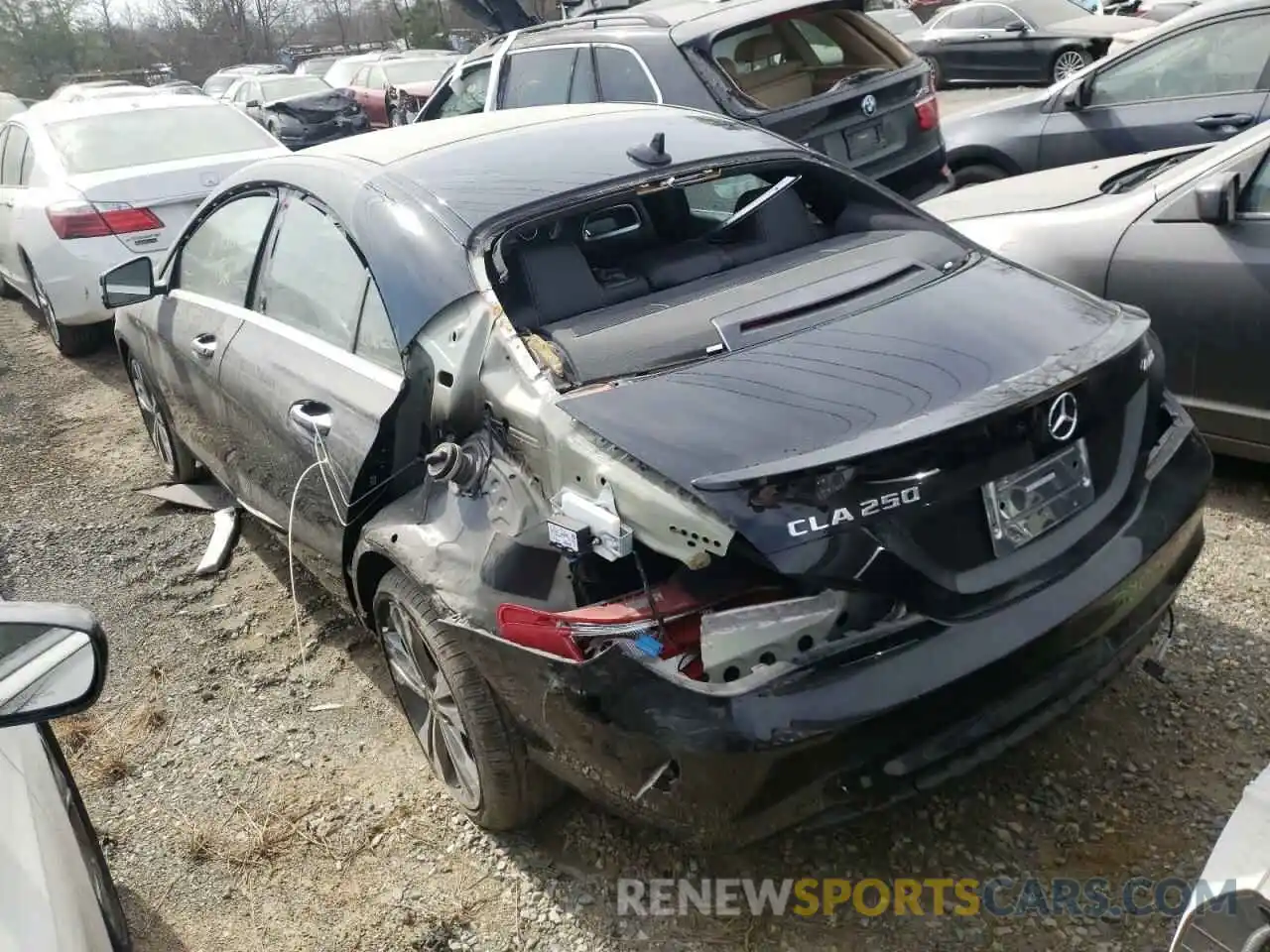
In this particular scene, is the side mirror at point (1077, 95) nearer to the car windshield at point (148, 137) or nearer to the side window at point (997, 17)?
the car windshield at point (148, 137)

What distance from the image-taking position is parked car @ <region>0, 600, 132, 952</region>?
5.06ft

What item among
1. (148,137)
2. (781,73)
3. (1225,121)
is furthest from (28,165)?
(1225,121)

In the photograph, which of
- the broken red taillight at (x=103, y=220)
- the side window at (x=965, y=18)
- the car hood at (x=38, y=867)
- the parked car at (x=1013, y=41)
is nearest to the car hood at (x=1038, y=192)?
the car hood at (x=38, y=867)

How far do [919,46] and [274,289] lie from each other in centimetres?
1410

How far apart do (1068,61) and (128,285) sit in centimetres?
1266

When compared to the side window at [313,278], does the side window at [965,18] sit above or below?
below

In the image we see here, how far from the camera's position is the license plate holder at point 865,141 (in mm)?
6051

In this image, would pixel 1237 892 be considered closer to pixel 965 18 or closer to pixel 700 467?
pixel 700 467

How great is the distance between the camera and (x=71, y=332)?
24.4 feet

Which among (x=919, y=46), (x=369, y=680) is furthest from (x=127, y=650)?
(x=919, y=46)

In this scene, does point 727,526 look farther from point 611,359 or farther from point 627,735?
point 611,359

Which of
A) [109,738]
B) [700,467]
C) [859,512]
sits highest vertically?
[700,467]

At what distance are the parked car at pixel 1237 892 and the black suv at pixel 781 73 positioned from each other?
4.78m

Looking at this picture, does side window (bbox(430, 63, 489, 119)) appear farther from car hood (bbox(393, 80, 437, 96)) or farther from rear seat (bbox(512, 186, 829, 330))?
car hood (bbox(393, 80, 437, 96))
